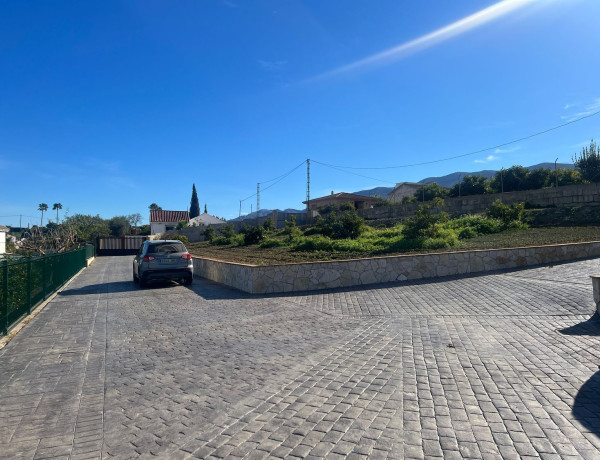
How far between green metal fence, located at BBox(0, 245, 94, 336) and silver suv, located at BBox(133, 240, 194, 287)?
2.59m

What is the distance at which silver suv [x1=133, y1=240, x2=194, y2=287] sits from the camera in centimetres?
1295

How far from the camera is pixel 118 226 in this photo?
232 feet

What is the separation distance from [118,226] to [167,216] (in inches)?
354

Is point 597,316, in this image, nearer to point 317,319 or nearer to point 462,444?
point 317,319

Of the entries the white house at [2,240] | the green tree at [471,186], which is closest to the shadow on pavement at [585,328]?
the green tree at [471,186]

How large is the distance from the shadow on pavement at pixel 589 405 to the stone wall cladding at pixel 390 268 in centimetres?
734

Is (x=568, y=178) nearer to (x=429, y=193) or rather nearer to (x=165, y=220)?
Result: (x=429, y=193)

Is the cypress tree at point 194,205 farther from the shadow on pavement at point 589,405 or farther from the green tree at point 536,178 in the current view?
the shadow on pavement at point 589,405

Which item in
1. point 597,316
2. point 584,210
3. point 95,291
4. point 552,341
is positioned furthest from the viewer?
point 584,210

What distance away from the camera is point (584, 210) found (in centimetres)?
1877

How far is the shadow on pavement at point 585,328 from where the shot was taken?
6.23 metres

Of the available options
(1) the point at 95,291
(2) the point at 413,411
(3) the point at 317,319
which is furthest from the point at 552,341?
(1) the point at 95,291

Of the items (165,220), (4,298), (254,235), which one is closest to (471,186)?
(254,235)

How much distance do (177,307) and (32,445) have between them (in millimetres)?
6382
